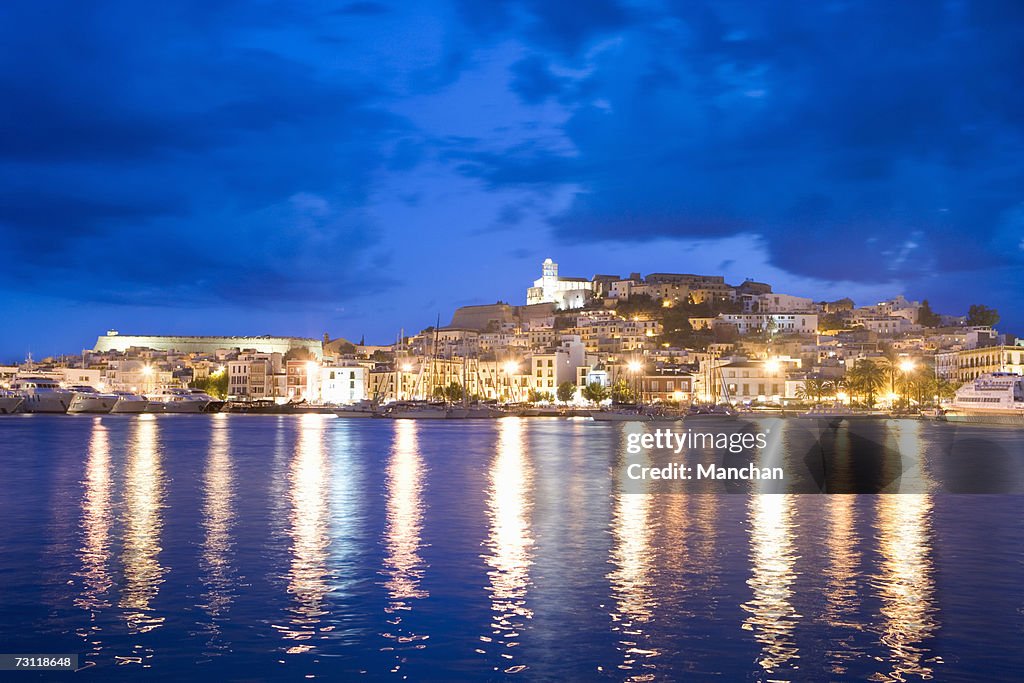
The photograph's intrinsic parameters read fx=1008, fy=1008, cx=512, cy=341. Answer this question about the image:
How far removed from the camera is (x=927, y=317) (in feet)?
514

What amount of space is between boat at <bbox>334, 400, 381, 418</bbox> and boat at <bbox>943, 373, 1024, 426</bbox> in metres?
51.2

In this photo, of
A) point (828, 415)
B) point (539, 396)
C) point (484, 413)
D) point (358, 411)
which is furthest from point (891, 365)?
point (358, 411)

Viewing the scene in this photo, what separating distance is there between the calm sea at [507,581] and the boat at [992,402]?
162 feet

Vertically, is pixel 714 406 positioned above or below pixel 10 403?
below

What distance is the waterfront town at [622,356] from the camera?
110188mm

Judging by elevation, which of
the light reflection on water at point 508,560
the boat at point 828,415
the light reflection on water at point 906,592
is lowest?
the light reflection on water at point 906,592

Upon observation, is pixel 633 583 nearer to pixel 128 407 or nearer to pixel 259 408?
pixel 259 408

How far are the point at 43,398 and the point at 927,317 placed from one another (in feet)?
410

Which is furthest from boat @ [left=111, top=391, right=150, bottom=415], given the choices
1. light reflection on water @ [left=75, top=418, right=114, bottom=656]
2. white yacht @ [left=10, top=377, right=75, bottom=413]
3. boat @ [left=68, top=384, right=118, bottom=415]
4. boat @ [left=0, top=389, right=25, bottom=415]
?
light reflection on water @ [left=75, top=418, right=114, bottom=656]

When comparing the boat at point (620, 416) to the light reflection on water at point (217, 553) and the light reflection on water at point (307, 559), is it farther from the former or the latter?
the light reflection on water at point (217, 553)

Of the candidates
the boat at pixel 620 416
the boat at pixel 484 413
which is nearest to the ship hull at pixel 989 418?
the boat at pixel 620 416

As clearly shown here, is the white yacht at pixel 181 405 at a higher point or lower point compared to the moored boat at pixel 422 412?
higher

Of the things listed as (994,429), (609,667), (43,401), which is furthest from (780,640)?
(43,401)

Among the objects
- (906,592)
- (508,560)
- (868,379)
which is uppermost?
(868,379)
